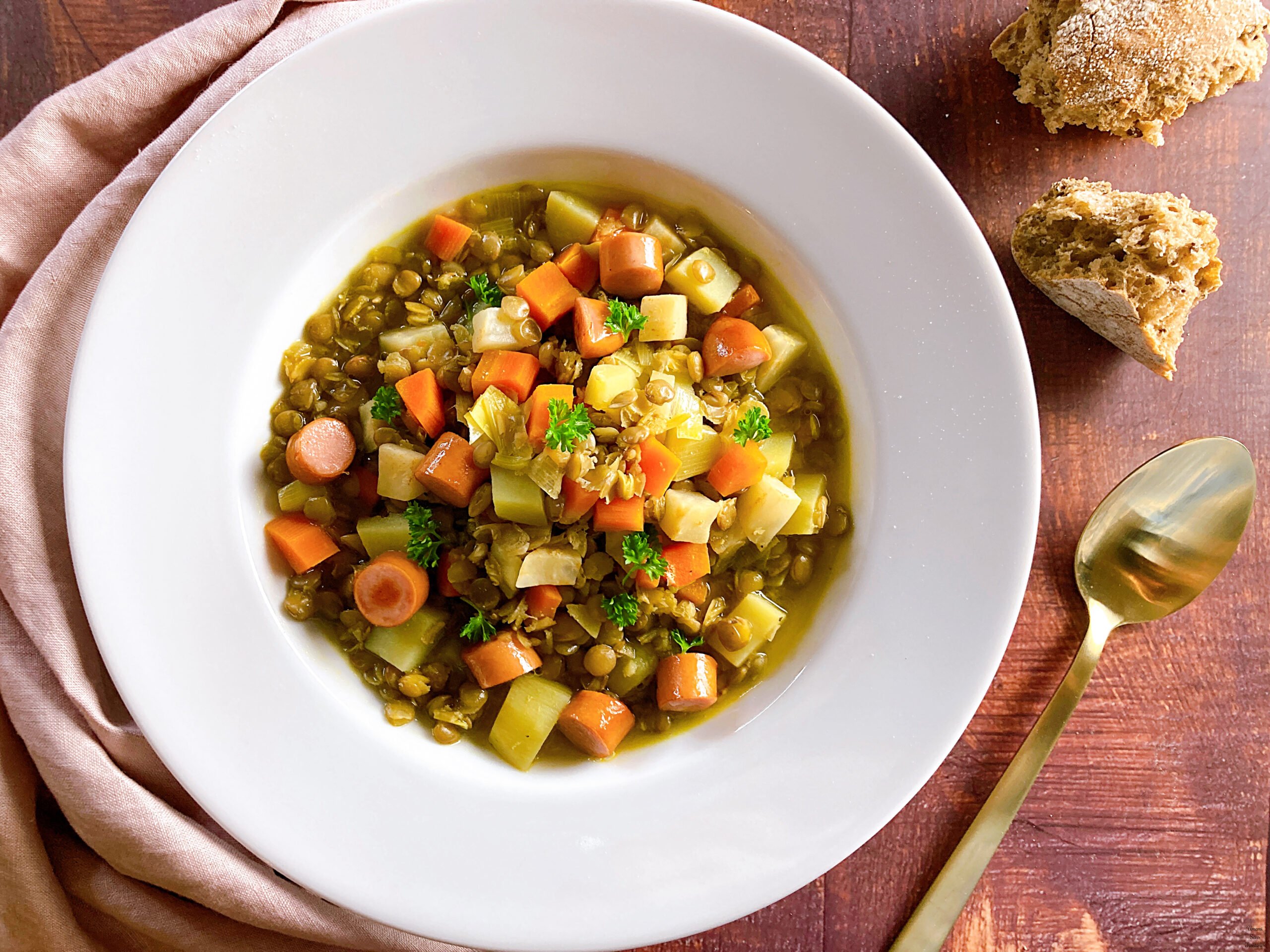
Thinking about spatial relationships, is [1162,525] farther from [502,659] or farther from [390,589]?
[390,589]

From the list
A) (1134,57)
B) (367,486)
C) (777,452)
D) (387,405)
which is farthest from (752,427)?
(1134,57)

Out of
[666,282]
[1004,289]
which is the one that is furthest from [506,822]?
[1004,289]

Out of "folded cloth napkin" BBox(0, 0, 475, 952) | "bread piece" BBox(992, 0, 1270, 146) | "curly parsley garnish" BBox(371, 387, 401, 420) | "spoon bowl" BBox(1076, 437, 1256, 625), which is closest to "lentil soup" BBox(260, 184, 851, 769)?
"curly parsley garnish" BBox(371, 387, 401, 420)

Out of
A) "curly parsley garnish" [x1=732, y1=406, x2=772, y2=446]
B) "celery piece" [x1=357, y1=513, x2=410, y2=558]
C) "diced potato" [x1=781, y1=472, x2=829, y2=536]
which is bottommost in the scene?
"diced potato" [x1=781, y1=472, x2=829, y2=536]

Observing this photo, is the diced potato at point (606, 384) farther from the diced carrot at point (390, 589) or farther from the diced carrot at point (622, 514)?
the diced carrot at point (390, 589)

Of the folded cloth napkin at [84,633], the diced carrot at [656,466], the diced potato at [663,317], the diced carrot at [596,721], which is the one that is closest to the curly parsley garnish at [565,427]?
the diced carrot at [656,466]

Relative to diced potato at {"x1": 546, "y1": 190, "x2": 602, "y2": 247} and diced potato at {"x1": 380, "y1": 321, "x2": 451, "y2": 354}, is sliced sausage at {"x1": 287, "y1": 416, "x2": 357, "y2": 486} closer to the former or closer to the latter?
diced potato at {"x1": 380, "y1": 321, "x2": 451, "y2": 354}

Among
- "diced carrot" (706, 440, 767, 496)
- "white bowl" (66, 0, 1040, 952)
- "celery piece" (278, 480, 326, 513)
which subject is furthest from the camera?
"celery piece" (278, 480, 326, 513)

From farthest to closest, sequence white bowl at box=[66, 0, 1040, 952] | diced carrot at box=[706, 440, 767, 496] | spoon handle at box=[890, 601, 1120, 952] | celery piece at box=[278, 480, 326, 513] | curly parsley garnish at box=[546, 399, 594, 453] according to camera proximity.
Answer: spoon handle at box=[890, 601, 1120, 952] → celery piece at box=[278, 480, 326, 513] → diced carrot at box=[706, 440, 767, 496] → white bowl at box=[66, 0, 1040, 952] → curly parsley garnish at box=[546, 399, 594, 453]
